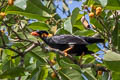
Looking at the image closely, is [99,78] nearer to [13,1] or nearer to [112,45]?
[112,45]

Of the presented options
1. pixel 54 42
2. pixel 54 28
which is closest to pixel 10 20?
pixel 54 28

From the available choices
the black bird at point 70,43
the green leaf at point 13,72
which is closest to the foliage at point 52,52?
the green leaf at point 13,72

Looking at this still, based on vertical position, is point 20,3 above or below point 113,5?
above

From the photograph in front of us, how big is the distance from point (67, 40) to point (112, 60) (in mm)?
1728

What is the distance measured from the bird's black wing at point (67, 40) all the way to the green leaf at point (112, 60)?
129 cm

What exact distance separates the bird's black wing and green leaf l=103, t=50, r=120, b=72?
51.0 inches

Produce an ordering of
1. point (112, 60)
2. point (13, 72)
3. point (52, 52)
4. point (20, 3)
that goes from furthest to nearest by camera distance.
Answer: point (52, 52) < point (13, 72) < point (20, 3) < point (112, 60)

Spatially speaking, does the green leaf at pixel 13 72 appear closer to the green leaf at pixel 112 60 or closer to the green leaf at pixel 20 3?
the green leaf at pixel 20 3

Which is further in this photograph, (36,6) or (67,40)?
(67,40)

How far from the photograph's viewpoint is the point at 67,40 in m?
3.71

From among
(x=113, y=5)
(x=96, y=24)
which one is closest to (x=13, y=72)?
(x=96, y=24)

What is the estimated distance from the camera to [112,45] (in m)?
2.58

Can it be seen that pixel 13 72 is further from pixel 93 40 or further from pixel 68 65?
A: pixel 93 40

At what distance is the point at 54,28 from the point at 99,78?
72 centimetres
